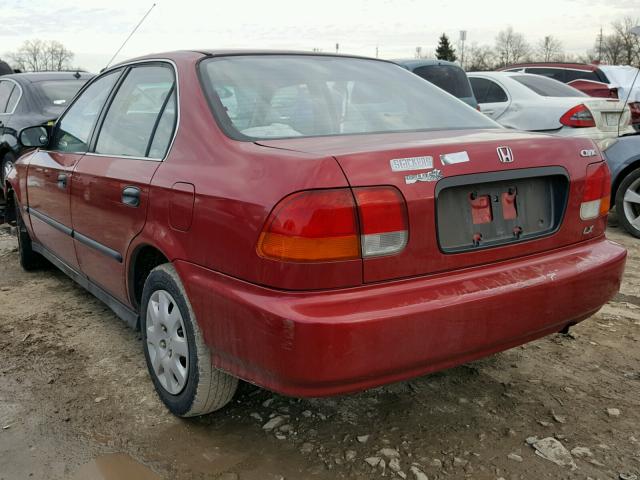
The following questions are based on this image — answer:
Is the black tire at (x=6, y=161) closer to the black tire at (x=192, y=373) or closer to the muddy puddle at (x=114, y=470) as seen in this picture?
the black tire at (x=192, y=373)

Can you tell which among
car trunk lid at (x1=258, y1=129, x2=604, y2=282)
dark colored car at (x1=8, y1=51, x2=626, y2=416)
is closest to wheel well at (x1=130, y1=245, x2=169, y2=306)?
dark colored car at (x1=8, y1=51, x2=626, y2=416)

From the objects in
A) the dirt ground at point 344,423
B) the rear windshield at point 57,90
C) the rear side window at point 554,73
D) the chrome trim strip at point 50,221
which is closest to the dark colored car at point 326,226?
the dirt ground at point 344,423

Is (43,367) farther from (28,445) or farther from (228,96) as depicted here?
(228,96)

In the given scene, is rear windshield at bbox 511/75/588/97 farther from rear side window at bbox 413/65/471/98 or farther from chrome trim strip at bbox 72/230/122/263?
chrome trim strip at bbox 72/230/122/263

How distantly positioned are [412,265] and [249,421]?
1089mm

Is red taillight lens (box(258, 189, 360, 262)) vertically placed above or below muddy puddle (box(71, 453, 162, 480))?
above

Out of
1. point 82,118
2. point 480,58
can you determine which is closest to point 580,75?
point 82,118

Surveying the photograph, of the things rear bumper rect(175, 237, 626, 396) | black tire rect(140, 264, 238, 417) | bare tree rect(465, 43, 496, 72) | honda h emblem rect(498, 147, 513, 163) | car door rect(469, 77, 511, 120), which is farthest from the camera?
bare tree rect(465, 43, 496, 72)

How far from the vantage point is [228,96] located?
102 inches

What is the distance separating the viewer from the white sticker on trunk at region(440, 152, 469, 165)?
216 cm

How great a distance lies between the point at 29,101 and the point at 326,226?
646 cm

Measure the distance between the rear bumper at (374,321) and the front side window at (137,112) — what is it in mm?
810

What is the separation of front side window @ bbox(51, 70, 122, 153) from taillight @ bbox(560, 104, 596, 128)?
555 centimetres

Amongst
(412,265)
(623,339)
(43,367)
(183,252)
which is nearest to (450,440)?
(412,265)
